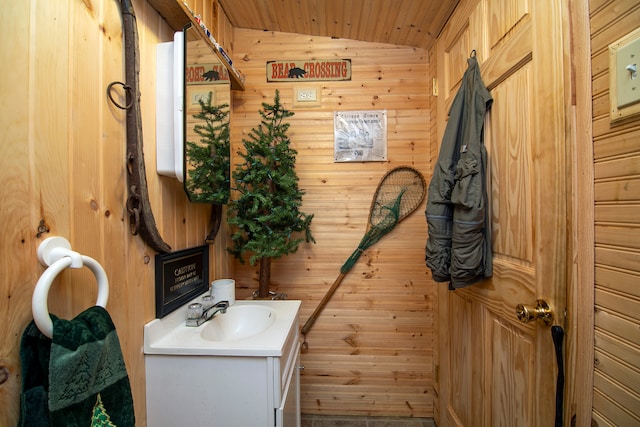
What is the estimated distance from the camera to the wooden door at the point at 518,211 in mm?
740

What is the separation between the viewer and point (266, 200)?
1415 mm

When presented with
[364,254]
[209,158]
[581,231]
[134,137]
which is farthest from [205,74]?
[581,231]

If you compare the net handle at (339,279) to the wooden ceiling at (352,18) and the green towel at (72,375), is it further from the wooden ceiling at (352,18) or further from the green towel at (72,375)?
the green towel at (72,375)

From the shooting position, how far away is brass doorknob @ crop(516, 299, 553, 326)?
0.75m

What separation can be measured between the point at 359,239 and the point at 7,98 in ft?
5.27

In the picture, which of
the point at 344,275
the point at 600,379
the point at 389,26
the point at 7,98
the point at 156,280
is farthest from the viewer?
the point at 344,275

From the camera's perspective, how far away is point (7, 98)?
1.77 ft

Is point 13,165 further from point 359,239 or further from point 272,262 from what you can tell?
point 359,239

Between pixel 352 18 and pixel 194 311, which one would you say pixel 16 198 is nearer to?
pixel 194 311

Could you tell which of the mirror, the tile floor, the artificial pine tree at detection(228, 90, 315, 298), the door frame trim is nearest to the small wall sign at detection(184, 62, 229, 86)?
the mirror

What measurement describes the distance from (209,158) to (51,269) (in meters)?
0.78

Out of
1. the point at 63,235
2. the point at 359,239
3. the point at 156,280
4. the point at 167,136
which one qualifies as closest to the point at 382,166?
the point at 359,239

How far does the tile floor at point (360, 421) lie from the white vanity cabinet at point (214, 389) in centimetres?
102

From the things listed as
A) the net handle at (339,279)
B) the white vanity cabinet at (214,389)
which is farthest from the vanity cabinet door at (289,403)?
the net handle at (339,279)
